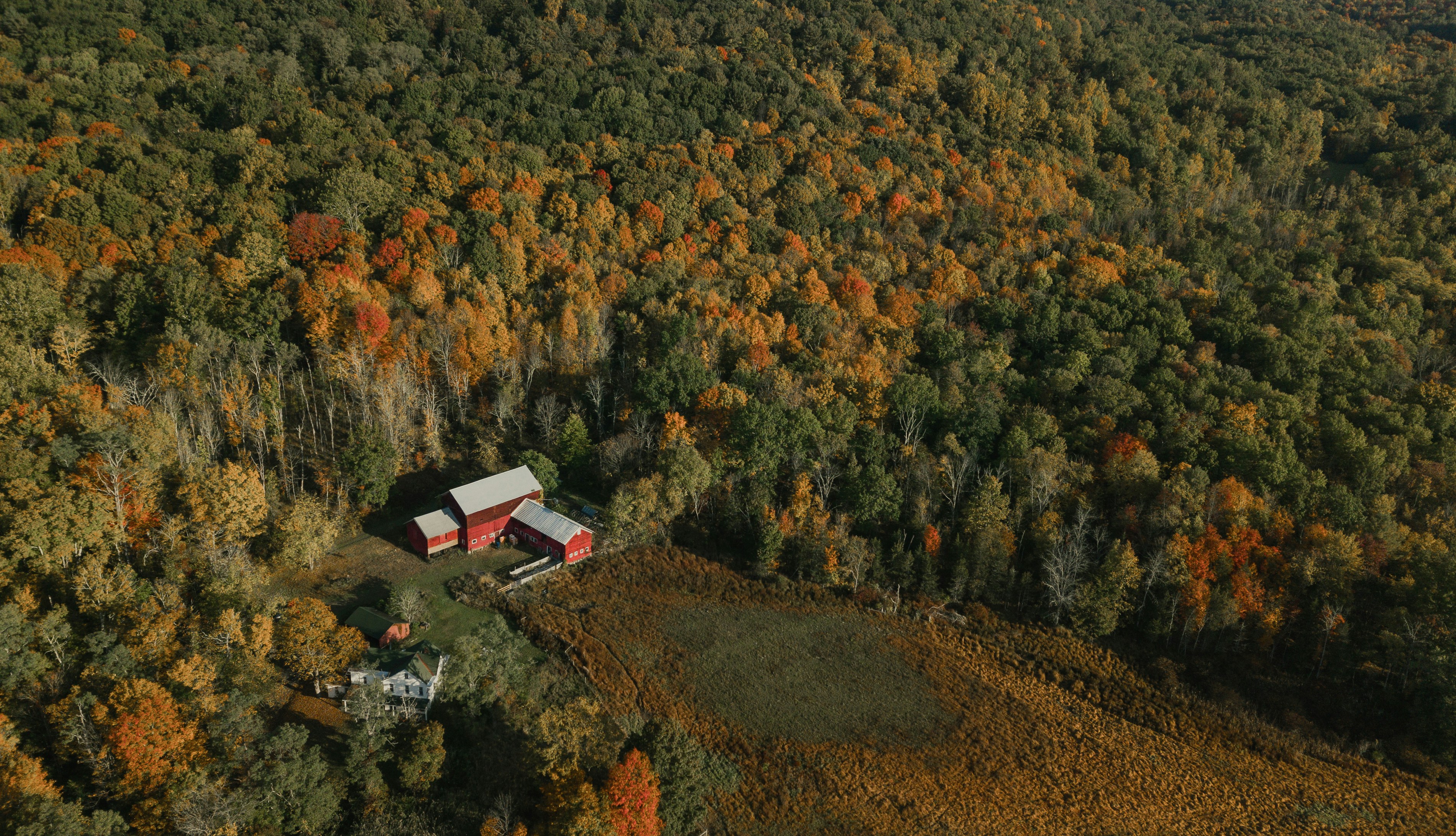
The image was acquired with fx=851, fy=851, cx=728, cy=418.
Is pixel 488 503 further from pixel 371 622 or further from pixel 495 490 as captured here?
pixel 371 622

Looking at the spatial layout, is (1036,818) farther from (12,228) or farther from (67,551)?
(12,228)

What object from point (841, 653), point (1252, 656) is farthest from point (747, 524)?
point (1252, 656)

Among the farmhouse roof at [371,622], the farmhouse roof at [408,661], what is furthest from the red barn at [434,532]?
the farmhouse roof at [408,661]

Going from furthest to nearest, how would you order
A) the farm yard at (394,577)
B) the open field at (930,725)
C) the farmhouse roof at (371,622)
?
1. the farm yard at (394,577)
2. the farmhouse roof at (371,622)
3. the open field at (930,725)

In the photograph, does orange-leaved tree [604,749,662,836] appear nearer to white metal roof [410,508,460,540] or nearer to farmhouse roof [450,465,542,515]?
white metal roof [410,508,460,540]

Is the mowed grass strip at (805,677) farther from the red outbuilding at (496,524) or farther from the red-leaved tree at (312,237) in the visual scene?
the red-leaved tree at (312,237)

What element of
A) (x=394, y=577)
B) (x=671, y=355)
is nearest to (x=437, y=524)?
(x=394, y=577)

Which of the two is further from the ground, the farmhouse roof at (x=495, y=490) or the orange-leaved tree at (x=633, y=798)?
the orange-leaved tree at (x=633, y=798)

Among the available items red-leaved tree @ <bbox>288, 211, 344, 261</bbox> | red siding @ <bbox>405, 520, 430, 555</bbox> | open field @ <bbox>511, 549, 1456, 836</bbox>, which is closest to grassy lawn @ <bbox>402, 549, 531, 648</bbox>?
red siding @ <bbox>405, 520, 430, 555</bbox>
